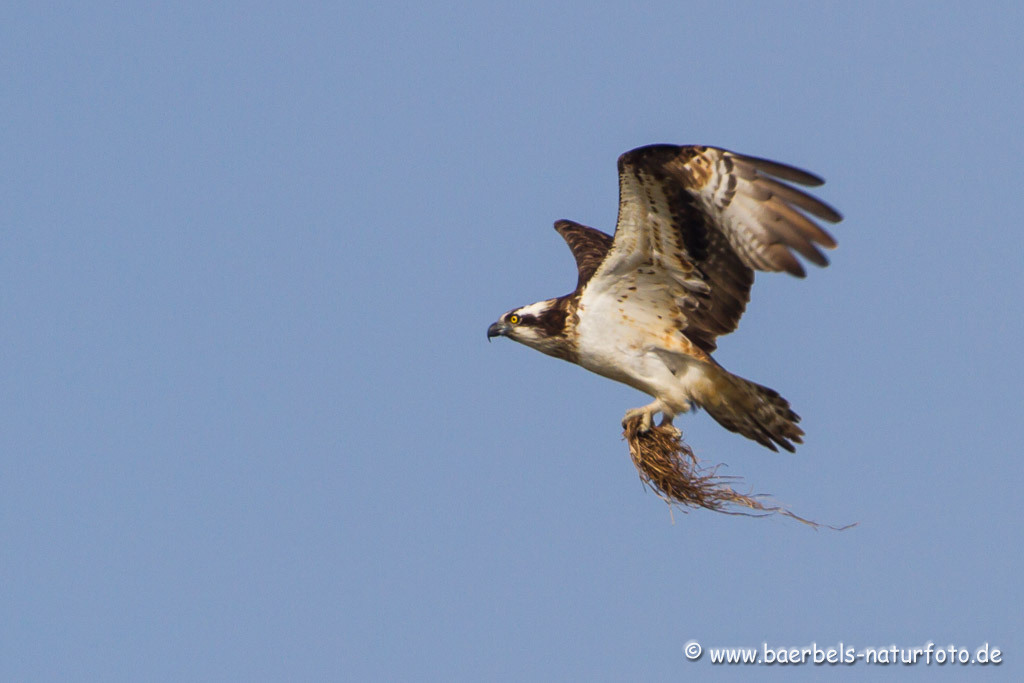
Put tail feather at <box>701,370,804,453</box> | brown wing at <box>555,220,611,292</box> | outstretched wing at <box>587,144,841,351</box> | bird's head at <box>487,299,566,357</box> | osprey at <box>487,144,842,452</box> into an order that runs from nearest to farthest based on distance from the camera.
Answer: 1. outstretched wing at <box>587,144,841,351</box>
2. osprey at <box>487,144,842,452</box>
3. tail feather at <box>701,370,804,453</box>
4. bird's head at <box>487,299,566,357</box>
5. brown wing at <box>555,220,611,292</box>

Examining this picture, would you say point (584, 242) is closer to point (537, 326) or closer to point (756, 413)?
point (537, 326)

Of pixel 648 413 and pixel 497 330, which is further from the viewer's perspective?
pixel 497 330

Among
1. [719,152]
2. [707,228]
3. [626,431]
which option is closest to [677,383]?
[626,431]

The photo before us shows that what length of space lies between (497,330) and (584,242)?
180cm

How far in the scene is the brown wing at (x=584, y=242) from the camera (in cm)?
1327

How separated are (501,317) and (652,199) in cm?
223

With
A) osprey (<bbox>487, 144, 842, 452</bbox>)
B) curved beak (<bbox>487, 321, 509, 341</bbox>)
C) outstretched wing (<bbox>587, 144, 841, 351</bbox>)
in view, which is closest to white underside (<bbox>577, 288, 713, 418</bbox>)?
osprey (<bbox>487, 144, 842, 452</bbox>)

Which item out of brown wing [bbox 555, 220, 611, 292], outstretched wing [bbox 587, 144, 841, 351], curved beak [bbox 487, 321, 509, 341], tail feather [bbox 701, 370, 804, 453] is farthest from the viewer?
brown wing [bbox 555, 220, 611, 292]

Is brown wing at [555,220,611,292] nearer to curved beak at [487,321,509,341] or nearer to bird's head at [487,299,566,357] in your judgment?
bird's head at [487,299,566,357]

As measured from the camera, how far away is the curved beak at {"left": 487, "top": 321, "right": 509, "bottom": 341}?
40.9ft

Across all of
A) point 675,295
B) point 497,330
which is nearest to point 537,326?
point 497,330

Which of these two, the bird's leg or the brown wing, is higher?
the brown wing

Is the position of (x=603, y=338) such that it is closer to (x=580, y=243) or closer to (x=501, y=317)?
(x=501, y=317)

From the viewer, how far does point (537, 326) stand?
12.2 m
